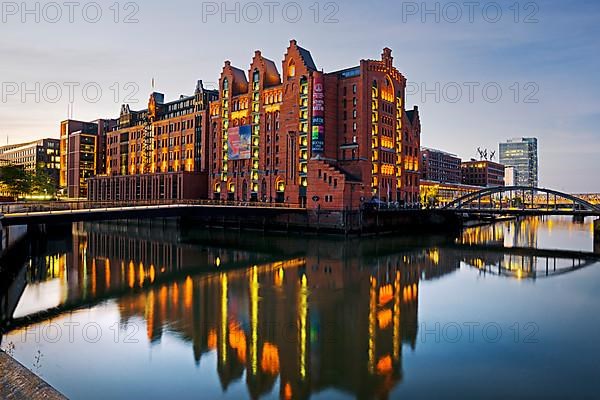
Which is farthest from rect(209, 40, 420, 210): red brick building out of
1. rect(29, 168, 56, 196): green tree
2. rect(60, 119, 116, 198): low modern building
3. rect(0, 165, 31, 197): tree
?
rect(60, 119, 116, 198): low modern building

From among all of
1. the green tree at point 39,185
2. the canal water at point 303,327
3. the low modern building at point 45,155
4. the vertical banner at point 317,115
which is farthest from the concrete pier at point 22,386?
the low modern building at point 45,155

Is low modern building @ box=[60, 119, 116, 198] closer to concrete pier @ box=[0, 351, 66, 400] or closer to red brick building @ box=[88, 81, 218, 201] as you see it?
red brick building @ box=[88, 81, 218, 201]

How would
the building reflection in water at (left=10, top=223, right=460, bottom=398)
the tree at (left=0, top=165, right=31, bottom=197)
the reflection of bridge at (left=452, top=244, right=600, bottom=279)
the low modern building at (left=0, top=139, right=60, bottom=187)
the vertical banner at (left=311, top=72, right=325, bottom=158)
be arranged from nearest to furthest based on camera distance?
the building reflection in water at (left=10, top=223, right=460, bottom=398)
the reflection of bridge at (left=452, top=244, right=600, bottom=279)
the vertical banner at (left=311, top=72, right=325, bottom=158)
the tree at (left=0, top=165, right=31, bottom=197)
the low modern building at (left=0, top=139, right=60, bottom=187)

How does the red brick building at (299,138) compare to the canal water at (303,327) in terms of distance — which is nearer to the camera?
the canal water at (303,327)

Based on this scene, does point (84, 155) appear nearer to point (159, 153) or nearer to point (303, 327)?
point (159, 153)

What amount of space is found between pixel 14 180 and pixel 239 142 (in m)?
53.0

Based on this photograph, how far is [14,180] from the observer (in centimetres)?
9912

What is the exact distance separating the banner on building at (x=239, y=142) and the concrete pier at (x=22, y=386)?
8159cm

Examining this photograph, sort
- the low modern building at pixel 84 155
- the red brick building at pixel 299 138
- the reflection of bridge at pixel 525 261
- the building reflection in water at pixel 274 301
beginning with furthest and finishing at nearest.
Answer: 1. the low modern building at pixel 84 155
2. the red brick building at pixel 299 138
3. the reflection of bridge at pixel 525 261
4. the building reflection in water at pixel 274 301

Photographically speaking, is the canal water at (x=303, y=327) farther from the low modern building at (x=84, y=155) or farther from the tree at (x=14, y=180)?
the low modern building at (x=84, y=155)

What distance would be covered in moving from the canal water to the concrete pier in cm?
246

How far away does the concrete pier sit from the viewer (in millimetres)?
12411

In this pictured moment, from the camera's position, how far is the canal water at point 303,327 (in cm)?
1700

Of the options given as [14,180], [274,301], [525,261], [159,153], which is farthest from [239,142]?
[274,301]
